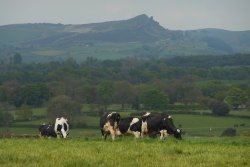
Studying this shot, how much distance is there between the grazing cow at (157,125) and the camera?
1079 inches

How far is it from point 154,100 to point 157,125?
101244 mm

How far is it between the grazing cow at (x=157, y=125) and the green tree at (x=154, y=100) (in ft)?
327

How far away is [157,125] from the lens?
27.6m

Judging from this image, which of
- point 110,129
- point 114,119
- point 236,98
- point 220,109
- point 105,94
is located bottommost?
point 220,109

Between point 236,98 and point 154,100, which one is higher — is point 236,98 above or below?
below

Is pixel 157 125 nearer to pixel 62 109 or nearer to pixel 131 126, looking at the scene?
pixel 131 126

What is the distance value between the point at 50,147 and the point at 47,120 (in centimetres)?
8603

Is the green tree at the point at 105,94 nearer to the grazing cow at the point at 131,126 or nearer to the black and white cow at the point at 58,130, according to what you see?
the black and white cow at the point at 58,130

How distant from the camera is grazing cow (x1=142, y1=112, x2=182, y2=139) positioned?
27416mm

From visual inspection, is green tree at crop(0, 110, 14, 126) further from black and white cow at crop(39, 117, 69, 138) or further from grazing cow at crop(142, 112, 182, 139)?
grazing cow at crop(142, 112, 182, 139)

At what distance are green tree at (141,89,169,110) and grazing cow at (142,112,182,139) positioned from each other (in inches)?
3926

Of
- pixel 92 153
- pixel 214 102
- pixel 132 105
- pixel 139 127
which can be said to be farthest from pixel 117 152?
pixel 132 105

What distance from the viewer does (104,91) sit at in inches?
5374

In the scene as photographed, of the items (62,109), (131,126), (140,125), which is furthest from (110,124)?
(62,109)
